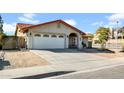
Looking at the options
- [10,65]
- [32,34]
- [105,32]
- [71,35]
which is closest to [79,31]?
[71,35]

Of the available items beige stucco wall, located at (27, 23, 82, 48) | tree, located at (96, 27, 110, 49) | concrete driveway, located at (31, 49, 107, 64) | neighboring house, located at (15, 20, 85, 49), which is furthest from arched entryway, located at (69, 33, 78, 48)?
concrete driveway, located at (31, 49, 107, 64)

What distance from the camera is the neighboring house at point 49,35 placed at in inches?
998

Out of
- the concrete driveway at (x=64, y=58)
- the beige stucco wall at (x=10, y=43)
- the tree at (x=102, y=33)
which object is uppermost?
the tree at (x=102, y=33)

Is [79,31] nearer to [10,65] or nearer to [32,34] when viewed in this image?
[32,34]

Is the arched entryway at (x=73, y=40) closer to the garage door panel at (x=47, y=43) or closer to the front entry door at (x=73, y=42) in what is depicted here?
the front entry door at (x=73, y=42)

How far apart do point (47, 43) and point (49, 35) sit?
1112 mm

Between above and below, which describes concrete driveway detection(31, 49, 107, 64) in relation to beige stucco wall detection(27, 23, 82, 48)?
below

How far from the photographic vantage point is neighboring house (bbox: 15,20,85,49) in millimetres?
25359

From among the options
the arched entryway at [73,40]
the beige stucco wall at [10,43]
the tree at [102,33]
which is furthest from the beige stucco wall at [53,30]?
the tree at [102,33]

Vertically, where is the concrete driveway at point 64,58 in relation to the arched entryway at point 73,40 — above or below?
below

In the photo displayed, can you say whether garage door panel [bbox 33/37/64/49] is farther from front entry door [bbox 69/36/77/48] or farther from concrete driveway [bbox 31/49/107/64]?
concrete driveway [bbox 31/49/107/64]

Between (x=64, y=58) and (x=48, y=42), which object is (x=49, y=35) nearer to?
(x=48, y=42)
